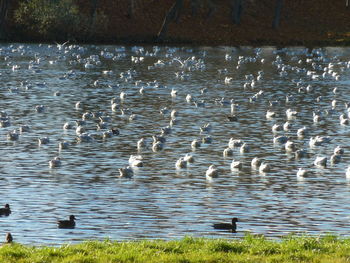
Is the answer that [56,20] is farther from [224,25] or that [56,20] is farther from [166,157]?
[166,157]

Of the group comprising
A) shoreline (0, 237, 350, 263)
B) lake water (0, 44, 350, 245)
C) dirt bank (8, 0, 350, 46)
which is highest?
dirt bank (8, 0, 350, 46)

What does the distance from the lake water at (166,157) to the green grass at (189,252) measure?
336 cm

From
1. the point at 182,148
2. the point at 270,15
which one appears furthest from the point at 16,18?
the point at 182,148

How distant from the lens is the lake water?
21.6m

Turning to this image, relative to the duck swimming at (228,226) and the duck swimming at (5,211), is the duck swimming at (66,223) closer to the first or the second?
the duck swimming at (5,211)

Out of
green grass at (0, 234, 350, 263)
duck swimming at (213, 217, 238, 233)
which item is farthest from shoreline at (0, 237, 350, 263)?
duck swimming at (213, 217, 238, 233)

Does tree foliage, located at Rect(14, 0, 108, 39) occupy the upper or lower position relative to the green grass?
upper

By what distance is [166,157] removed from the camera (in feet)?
106

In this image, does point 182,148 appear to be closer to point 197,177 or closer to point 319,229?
point 197,177

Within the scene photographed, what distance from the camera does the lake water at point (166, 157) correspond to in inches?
851

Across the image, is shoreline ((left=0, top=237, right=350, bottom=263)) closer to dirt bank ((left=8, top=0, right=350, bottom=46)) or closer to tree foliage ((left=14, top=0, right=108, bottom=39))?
tree foliage ((left=14, top=0, right=108, bottom=39))

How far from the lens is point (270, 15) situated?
372 ft

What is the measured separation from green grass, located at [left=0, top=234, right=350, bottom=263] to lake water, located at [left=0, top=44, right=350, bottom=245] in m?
3.36

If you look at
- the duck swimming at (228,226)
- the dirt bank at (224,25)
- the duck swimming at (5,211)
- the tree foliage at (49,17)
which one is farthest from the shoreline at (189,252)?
the dirt bank at (224,25)
